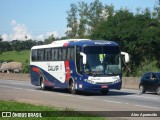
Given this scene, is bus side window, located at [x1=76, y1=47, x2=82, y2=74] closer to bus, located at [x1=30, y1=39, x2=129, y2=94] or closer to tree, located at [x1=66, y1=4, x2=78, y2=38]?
bus, located at [x1=30, y1=39, x2=129, y2=94]

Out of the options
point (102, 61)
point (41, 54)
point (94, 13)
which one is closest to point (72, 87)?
point (102, 61)

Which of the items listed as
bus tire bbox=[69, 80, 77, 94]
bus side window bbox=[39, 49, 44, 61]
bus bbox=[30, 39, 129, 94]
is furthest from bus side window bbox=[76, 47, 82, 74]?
bus side window bbox=[39, 49, 44, 61]

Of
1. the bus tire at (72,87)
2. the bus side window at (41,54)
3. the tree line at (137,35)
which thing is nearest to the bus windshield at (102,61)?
the bus tire at (72,87)

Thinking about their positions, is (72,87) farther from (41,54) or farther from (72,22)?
(72,22)

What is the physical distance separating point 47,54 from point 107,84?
779cm

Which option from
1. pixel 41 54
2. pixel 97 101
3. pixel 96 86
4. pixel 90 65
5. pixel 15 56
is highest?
pixel 41 54

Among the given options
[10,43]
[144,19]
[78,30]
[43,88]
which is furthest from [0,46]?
[43,88]

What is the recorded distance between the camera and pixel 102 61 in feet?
92.7

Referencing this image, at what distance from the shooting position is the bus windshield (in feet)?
92.6

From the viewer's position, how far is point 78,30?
8862 cm

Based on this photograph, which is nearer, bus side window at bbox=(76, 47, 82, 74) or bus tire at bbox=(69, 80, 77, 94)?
bus side window at bbox=(76, 47, 82, 74)

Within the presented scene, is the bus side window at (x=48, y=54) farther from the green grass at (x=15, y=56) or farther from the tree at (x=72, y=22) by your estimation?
the green grass at (x=15, y=56)

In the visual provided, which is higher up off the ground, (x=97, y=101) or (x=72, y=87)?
(x=97, y=101)

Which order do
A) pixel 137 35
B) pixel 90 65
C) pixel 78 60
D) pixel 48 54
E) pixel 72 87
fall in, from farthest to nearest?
pixel 137 35 → pixel 48 54 → pixel 72 87 → pixel 78 60 → pixel 90 65
